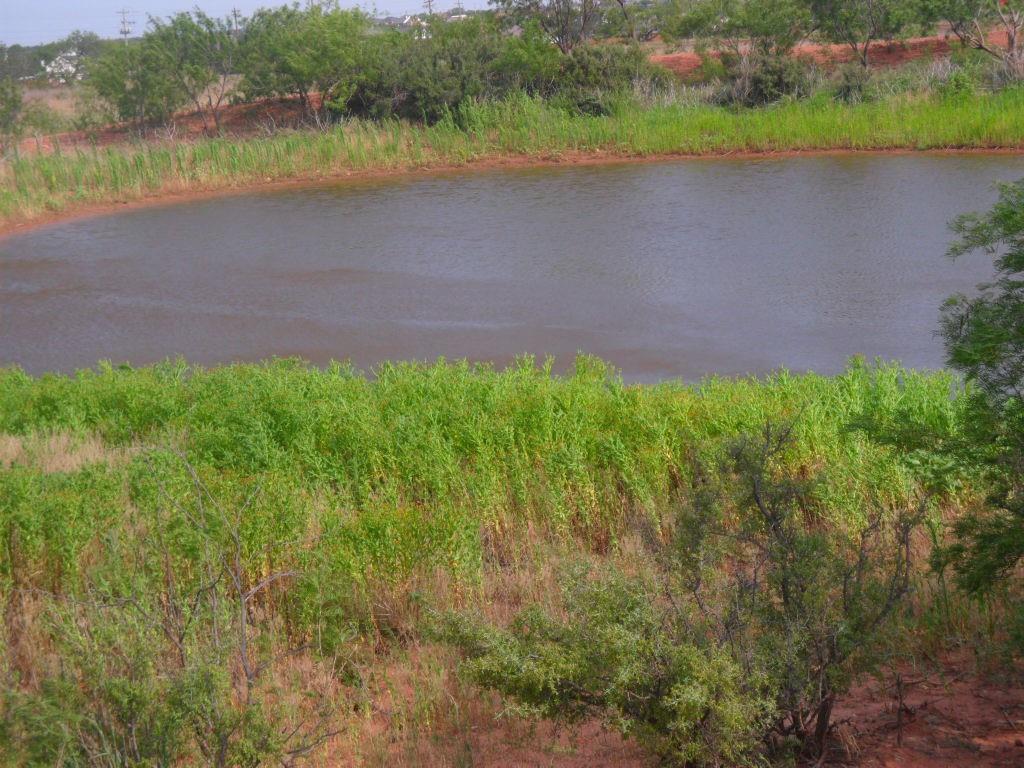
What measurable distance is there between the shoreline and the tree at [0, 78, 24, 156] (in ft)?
27.3

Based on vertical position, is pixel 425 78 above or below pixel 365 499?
above

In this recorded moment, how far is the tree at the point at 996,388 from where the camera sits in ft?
13.7

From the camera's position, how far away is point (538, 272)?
46.5 feet

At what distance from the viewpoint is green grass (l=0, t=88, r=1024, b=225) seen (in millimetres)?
21031

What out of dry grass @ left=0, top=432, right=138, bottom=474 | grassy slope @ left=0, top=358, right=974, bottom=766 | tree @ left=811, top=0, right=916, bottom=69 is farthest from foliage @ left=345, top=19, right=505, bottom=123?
dry grass @ left=0, top=432, right=138, bottom=474

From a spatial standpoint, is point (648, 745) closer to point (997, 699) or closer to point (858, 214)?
point (997, 699)

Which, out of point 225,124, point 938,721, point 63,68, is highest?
point 63,68

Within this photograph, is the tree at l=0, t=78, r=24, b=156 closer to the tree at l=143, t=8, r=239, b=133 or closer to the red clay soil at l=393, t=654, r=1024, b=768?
the tree at l=143, t=8, r=239, b=133

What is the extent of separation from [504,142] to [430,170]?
190 centimetres

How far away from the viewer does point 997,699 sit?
14.1 feet

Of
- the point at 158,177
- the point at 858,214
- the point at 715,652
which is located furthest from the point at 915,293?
the point at 158,177

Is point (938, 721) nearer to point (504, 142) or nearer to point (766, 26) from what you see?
point (504, 142)

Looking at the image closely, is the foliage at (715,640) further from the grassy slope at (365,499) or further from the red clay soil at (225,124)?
the red clay soil at (225,124)

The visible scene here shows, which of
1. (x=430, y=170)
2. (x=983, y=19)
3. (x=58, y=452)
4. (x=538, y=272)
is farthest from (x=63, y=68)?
(x=58, y=452)
